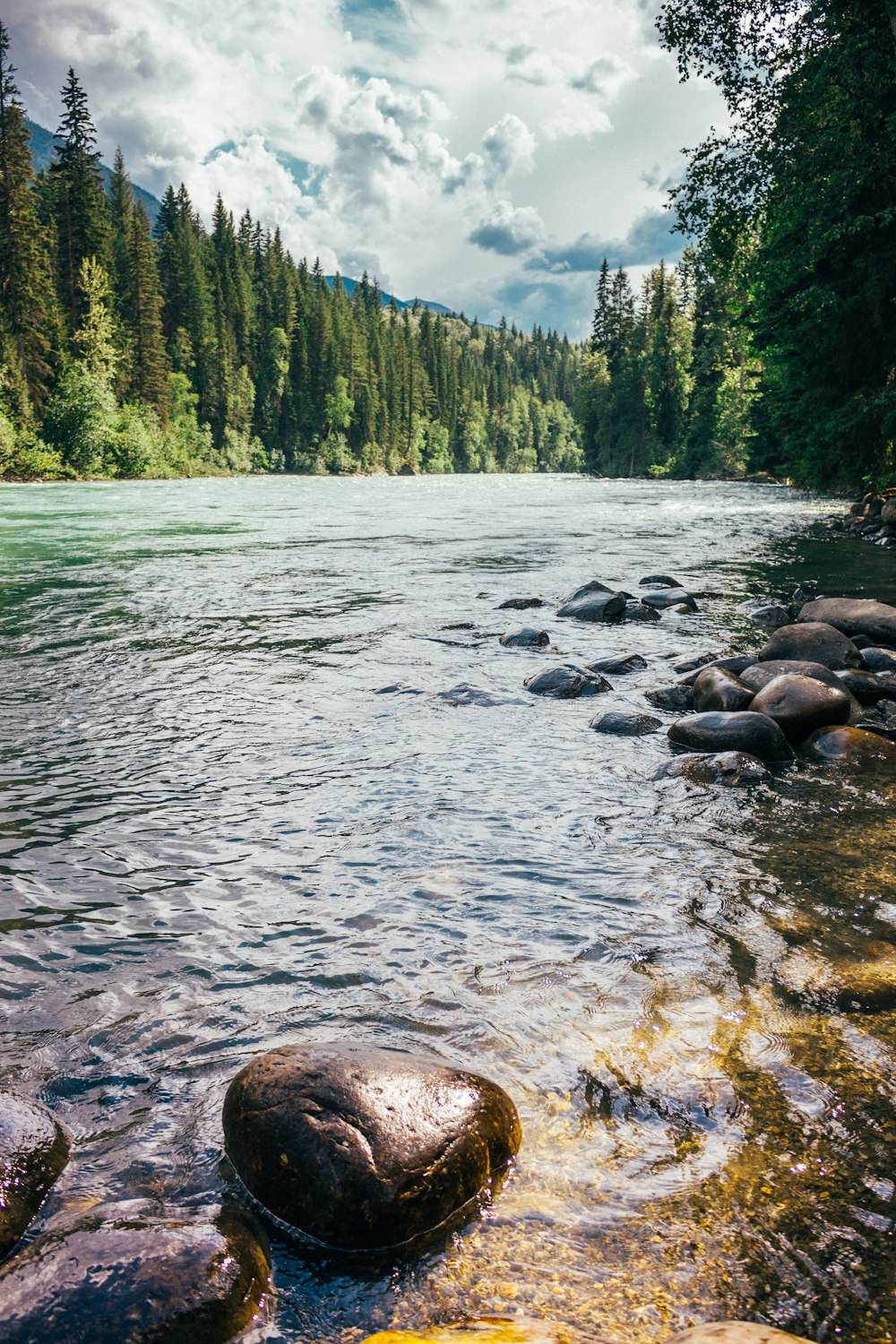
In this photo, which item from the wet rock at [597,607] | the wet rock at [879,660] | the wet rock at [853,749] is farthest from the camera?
the wet rock at [597,607]

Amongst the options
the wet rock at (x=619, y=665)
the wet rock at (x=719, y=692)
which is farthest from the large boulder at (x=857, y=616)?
the wet rock at (x=719, y=692)

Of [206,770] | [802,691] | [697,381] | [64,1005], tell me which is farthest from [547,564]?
[697,381]

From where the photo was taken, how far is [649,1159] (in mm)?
2439

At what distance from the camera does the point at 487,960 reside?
11.7ft

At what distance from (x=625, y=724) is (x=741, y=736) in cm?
97

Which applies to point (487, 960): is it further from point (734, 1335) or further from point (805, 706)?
point (805, 706)

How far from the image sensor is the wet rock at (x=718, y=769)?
18.5ft

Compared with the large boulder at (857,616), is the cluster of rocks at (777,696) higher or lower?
lower

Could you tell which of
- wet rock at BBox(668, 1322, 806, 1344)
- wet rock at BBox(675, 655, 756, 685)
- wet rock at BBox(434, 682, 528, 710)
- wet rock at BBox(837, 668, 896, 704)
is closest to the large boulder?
wet rock at BBox(837, 668, 896, 704)

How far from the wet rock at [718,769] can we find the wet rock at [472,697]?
1.96 metres

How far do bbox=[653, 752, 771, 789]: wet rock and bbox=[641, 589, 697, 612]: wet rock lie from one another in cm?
641

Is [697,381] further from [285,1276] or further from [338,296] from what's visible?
[285,1276]

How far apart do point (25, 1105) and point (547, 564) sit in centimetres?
1501

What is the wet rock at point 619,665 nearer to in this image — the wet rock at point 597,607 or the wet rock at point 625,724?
the wet rock at point 625,724
